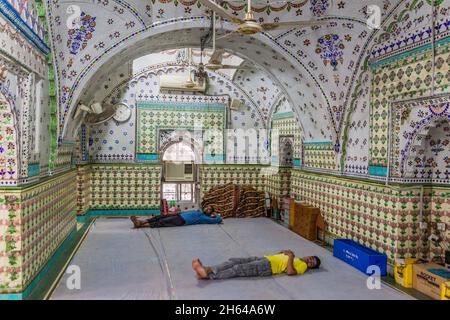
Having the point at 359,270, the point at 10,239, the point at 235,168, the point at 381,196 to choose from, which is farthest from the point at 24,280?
the point at 235,168

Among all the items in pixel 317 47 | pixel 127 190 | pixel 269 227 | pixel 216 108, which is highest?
pixel 317 47

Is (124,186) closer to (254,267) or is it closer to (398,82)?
(254,267)

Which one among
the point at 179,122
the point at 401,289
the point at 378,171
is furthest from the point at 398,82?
the point at 179,122

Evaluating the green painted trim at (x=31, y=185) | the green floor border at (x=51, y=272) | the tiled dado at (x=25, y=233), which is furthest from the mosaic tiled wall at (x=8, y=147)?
the green floor border at (x=51, y=272)

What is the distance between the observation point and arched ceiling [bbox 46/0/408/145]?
7113 mm

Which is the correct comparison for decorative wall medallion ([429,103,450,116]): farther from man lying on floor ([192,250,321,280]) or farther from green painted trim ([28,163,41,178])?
green painted trim ([28,163,41,178])

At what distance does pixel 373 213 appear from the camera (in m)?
7.02

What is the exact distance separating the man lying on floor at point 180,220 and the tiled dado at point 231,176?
6.24ft

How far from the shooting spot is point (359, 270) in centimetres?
653

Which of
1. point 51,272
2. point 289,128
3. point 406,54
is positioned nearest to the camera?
point 406,54

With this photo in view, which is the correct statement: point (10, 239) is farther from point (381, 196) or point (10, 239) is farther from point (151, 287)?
point (381, 196)

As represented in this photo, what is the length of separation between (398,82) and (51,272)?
21.4 ft

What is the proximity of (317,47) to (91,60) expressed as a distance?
14.8 feet

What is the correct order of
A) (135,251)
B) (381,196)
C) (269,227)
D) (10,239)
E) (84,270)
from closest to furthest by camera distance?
(10,239), (84,270), (381,196), (135,251), (269,227)
